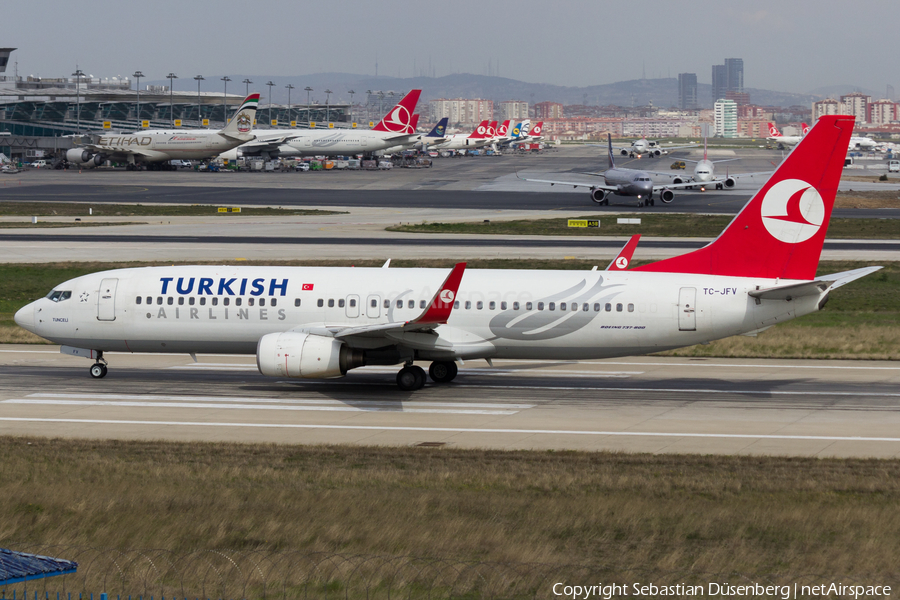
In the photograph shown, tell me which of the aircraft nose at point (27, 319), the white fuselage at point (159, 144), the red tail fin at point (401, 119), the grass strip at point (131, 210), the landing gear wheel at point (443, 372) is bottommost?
the landing gear wheel at point (443, 372)

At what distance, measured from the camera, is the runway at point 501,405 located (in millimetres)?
27203

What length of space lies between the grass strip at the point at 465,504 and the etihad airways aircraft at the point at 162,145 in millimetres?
148962

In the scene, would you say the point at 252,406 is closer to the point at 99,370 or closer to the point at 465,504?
the point at 99,370

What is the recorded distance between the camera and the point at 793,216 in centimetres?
3198

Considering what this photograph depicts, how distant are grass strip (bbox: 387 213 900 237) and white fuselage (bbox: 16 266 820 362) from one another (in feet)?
149

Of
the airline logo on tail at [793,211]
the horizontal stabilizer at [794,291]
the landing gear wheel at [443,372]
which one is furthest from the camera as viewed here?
the landing gear wheel at [443,372]

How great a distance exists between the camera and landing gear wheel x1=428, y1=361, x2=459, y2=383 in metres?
35.1

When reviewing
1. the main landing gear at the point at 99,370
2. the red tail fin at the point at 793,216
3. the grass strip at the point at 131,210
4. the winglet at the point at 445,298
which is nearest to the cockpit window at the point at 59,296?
the main landing gear at the point at 99,370

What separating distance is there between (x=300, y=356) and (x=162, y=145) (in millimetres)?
145994

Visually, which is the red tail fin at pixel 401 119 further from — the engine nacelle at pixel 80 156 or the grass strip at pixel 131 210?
the grass strip at pixel 131 210

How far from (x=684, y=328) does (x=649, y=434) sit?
591 cm

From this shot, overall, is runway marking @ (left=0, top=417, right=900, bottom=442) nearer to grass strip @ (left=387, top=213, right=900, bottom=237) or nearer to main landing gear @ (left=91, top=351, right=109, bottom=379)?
main landing gear @ (left=91, top=351, right=109, bottom=379)

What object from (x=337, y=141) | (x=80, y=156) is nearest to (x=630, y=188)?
(x=337, y=141)

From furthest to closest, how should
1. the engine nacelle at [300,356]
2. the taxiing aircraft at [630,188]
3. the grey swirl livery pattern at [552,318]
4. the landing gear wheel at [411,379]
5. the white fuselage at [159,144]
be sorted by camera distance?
the white fuselage at [159,144], the taxiing aircraft at [630,188], the landing gear wheel at [411,379], the grey swirl livery pattern at [552,318], the engine nacelle at [300,356]
